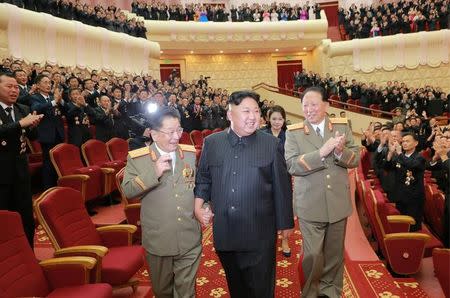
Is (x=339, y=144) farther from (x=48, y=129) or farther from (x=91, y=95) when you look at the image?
(x=91, y=95)

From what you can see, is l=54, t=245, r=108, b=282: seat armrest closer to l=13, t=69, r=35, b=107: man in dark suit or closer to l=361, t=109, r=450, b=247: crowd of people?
l=13, t=69, r=35, b=107: man in dark suit

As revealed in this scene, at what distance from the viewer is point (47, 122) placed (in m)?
3.92

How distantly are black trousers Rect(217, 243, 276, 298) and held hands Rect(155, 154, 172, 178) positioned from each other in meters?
0.42

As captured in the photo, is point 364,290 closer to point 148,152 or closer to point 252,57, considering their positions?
point 148,152

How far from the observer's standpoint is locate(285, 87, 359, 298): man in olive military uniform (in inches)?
81.7

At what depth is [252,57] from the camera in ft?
53.8

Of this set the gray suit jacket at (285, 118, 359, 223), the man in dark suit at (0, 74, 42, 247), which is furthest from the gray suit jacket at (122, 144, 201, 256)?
the man in dark suit at (0, 74, 42, 247)

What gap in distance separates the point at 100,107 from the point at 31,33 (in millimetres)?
4007

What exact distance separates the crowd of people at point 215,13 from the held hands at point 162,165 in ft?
39.8

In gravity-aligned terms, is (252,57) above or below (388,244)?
above

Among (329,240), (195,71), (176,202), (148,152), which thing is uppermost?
(195,71)

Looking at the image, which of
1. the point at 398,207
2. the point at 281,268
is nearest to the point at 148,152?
the point at 281,268

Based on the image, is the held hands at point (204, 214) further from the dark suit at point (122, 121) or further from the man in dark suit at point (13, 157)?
the dark suit at point (122, 121)

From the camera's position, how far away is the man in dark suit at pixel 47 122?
12.1 feet
